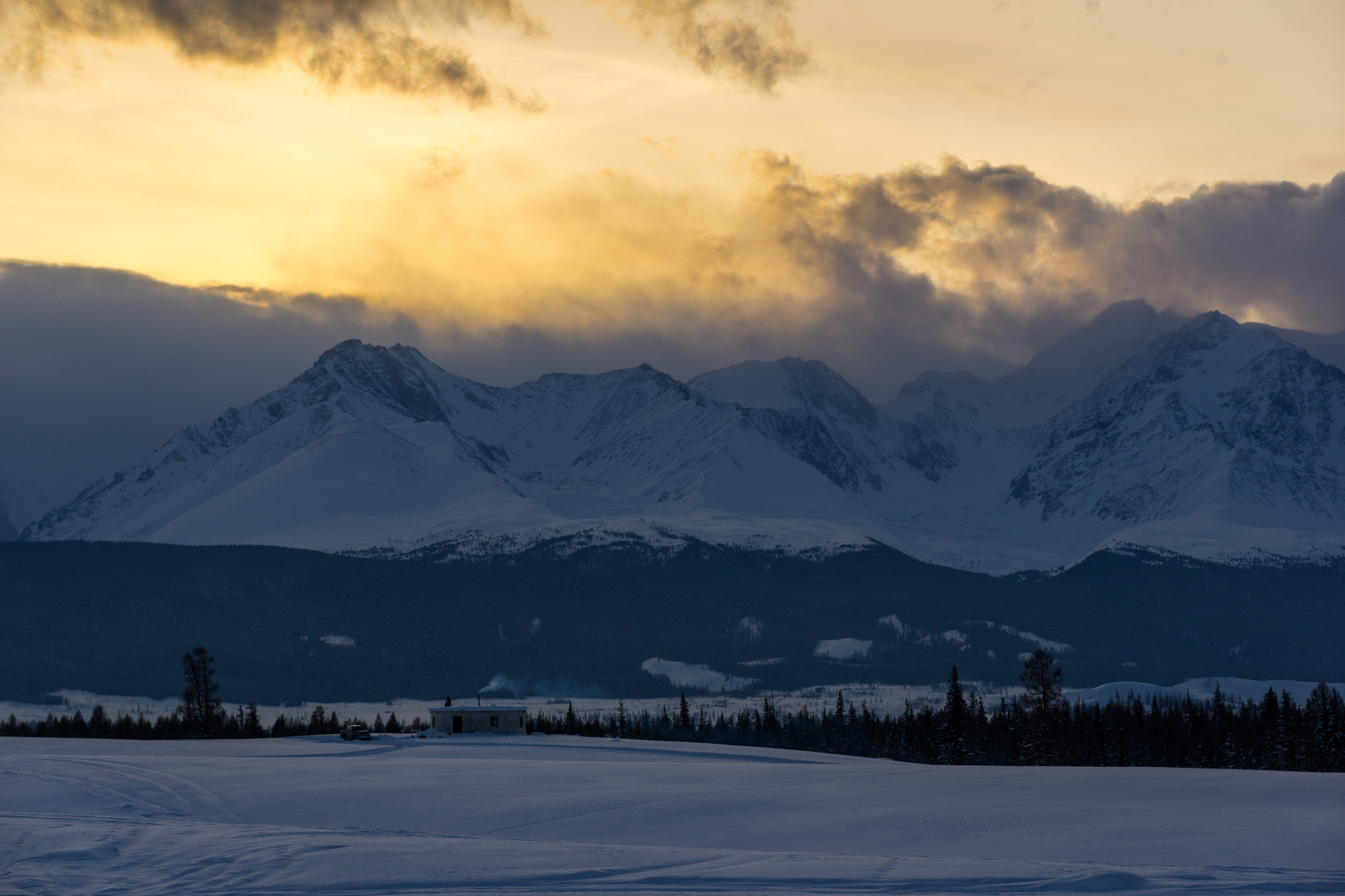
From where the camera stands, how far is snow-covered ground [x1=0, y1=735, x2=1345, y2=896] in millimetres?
46406

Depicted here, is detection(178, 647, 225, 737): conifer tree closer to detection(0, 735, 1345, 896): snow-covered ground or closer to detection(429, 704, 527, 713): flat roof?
detection(429, 704, 527, 713): flat roof

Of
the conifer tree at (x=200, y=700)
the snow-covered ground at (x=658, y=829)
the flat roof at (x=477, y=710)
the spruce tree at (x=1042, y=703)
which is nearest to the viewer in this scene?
the snow-covered ground at (x=658, y=829)

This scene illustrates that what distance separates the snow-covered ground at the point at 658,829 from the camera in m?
46.4

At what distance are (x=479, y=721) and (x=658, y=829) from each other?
87.8 metres

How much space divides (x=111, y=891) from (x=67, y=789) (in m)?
30.5

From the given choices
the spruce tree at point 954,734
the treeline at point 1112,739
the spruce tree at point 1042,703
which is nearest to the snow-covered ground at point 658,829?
the spruce tree at point 1042,703

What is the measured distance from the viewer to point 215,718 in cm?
17012

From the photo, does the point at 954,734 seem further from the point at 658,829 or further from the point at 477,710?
the point at 658,829

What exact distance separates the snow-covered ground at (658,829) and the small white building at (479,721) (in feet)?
172

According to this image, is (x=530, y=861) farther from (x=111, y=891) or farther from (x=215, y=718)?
(x=215, y=718)

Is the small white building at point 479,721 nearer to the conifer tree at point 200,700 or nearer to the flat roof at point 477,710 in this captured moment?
the flat roof at point 477,710

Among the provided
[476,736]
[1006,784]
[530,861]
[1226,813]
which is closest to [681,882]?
[530,861]

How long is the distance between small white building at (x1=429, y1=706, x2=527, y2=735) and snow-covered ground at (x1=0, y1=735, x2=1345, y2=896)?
172ft

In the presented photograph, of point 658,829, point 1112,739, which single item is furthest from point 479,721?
point 658,829
